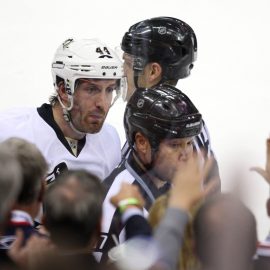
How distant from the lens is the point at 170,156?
128 inches

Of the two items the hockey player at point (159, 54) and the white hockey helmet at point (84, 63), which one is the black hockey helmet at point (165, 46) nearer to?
the hockey player at point (159, 54)

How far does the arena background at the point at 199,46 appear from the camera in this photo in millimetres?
5066

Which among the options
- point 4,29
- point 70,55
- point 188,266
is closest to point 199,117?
point 70,55

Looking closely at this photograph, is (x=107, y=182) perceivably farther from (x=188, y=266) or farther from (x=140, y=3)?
(x=140, y=3)

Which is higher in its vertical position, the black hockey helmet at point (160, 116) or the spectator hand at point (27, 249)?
the spectator hand at point (27, 249)

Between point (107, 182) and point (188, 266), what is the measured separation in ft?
2.75

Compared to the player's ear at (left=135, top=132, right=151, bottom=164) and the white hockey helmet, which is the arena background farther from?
the player's ear at (left=135, top=132, right=151, bottom=164)

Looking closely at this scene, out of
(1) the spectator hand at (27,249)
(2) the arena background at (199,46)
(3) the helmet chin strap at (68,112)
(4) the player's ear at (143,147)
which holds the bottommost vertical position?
(2) the arena background at (199,46)

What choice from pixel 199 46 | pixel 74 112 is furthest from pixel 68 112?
pixel 199 46

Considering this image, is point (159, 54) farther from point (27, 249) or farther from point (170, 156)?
point (27, 249)

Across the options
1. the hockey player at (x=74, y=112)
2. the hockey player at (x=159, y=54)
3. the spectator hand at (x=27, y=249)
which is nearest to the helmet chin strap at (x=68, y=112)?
the hockey player at (x=74, y=112)

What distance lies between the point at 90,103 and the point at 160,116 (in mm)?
503

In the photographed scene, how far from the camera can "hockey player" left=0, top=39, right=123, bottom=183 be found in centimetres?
367

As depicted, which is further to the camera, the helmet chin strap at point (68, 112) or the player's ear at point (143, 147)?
the helmet chin strap at point (68, 112)
